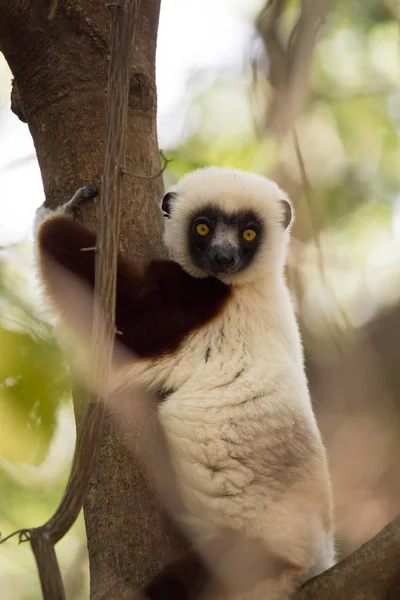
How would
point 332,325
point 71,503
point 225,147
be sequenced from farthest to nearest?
point 225,147 < point 332,325 < point 71,503

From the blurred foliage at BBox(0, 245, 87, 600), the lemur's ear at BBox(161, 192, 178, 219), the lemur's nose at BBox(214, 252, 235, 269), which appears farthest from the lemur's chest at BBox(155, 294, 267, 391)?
the lemur's ear at BBox(161, 192, 178, 219)

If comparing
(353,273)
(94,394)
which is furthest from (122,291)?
(353,273)

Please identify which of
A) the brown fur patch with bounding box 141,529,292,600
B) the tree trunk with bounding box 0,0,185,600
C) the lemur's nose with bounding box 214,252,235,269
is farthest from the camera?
the lemur's nose with bounding box 214,252,235,269

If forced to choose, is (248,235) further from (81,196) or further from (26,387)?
(26,387)

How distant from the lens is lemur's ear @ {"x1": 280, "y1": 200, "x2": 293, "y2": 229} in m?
4.47

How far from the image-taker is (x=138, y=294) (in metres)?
3.70

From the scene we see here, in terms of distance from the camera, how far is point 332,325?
176 inches

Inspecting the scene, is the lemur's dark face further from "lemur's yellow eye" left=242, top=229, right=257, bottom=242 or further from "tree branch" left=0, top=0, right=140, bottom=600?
"tree branch" left=0, top=0, right=140, bottom=600

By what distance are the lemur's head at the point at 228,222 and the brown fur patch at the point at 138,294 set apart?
0.89ft

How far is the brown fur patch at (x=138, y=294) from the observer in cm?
368

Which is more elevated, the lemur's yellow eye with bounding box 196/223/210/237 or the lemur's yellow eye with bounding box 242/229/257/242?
the lemur's yellow eye with bounding box 196/223/210/237

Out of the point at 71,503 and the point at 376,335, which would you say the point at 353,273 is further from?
the point at 71,503

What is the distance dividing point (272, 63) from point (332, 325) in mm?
1778

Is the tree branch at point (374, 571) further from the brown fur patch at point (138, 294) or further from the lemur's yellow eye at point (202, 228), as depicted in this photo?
the lemur's yellow eye at point (202, 228)
